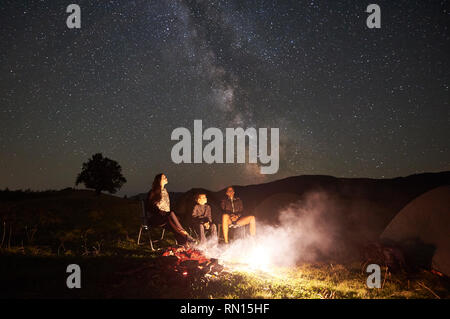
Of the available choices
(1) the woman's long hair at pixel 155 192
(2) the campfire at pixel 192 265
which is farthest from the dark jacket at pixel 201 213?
(2) the campfire at pixel 192 265

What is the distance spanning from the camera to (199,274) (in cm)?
504

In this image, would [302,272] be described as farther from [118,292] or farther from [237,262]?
[118,292]

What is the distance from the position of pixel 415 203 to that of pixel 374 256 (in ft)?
5.38

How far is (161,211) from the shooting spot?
284 inches

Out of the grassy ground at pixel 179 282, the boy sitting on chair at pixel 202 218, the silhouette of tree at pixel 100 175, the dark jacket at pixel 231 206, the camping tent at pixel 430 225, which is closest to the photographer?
the grassy ground at pixel 179 282

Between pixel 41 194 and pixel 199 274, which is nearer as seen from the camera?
pixel 199 274

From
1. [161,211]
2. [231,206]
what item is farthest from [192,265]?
[231,206]

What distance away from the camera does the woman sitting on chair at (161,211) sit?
7.12 metres

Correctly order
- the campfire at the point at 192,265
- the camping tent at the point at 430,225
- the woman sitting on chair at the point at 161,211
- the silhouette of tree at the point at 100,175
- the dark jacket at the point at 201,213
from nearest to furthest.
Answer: the campfire at the point at 192,265
the camping tent at the point at 430,225
the woman sitting on chair at the point at 161,211
the dark jacket at the point at 201,213
the silhouette of tree at the point at 100,175

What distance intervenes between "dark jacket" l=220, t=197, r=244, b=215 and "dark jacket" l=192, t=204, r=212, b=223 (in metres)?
0.52

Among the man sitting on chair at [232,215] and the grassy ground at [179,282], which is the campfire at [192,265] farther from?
the man sitting on chair at [232,215]

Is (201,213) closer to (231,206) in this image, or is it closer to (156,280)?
(231,206)

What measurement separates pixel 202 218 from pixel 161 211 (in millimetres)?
1125
